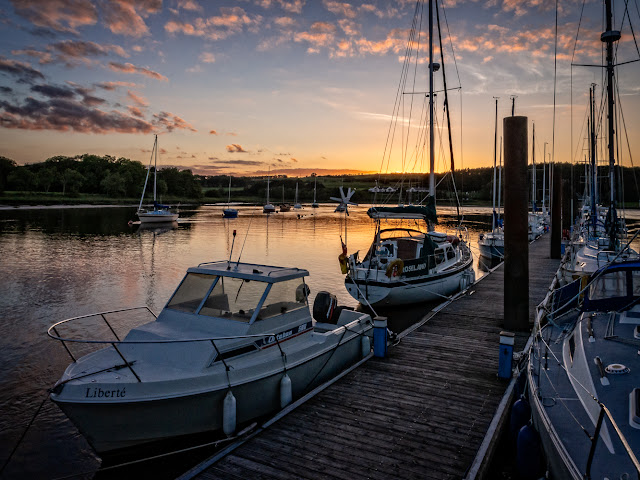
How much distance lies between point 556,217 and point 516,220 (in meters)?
16.9

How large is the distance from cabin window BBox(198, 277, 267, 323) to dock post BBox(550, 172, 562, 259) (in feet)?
74.2

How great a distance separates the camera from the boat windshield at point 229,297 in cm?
877

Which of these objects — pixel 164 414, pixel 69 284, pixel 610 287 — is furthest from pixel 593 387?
pixel 69 284

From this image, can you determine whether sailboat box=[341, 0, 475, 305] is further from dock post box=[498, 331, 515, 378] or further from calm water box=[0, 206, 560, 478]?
dock post box=[498, 331, 515, 378]

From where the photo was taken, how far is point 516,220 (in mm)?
11812

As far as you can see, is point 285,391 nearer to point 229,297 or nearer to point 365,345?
point 229,297

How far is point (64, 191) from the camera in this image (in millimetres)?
132125

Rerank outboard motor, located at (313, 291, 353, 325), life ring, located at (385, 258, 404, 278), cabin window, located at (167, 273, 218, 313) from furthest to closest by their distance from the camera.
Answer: life ring, located at (385, 258, 404, 278)
outboard motor, located at (313, 291, 353, 325)
cabin window, located at (167, 273, 218, 313)

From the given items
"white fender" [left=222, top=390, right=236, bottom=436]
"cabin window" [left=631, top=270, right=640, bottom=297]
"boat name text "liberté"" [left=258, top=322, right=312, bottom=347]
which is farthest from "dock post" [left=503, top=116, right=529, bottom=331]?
"white fender" [left=222, top=390, right=236, bottom=436]

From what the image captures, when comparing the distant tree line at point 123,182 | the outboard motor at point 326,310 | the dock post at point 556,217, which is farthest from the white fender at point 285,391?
the distant tree line at point 123,182

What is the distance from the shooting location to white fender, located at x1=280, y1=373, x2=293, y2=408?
829 cm

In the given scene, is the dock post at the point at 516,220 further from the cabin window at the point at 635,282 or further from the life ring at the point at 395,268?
the life ring at the point at 395,268

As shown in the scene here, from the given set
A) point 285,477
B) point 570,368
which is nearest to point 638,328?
point 570,368

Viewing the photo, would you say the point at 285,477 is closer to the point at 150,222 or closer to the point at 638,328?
the point at 638,328
